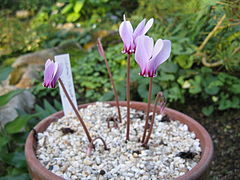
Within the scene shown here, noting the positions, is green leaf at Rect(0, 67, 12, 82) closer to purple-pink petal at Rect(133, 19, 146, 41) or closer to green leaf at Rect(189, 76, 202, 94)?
purple-pink petal at Rect(133, 19, 146, 41)

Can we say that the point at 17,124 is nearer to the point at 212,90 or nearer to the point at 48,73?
the point at 48,73

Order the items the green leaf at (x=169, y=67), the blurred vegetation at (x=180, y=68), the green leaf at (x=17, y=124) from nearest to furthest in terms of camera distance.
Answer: the green leaf at (x=17, y=124) → the blurred vegetation at (x=180, y=68) → the green leaf at (x=169, y=67)

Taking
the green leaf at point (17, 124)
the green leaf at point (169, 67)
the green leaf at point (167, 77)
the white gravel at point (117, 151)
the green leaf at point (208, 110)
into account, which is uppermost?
the white gravel at point (117, 151)

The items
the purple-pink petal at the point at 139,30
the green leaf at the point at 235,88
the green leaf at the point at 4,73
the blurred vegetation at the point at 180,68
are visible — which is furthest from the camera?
the green leaf at the point at 235,88

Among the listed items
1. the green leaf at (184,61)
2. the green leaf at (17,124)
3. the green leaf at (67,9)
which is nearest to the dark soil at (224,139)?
the green leaf at (184,61)

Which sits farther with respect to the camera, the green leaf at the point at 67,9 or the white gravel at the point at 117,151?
the green leaf at the point at 67,9

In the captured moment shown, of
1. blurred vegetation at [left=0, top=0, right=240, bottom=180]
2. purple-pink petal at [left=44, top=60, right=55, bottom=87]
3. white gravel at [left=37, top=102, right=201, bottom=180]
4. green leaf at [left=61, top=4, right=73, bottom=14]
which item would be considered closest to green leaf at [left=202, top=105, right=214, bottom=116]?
blurred vegetation at [left=0, top=0, right=240, bottom=180]

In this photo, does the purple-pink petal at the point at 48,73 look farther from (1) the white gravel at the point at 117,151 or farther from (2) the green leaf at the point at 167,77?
(2) the green leaf at the point at 167,77

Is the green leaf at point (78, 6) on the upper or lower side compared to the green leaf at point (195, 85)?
lower

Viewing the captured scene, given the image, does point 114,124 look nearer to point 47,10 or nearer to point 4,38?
point 4,38
